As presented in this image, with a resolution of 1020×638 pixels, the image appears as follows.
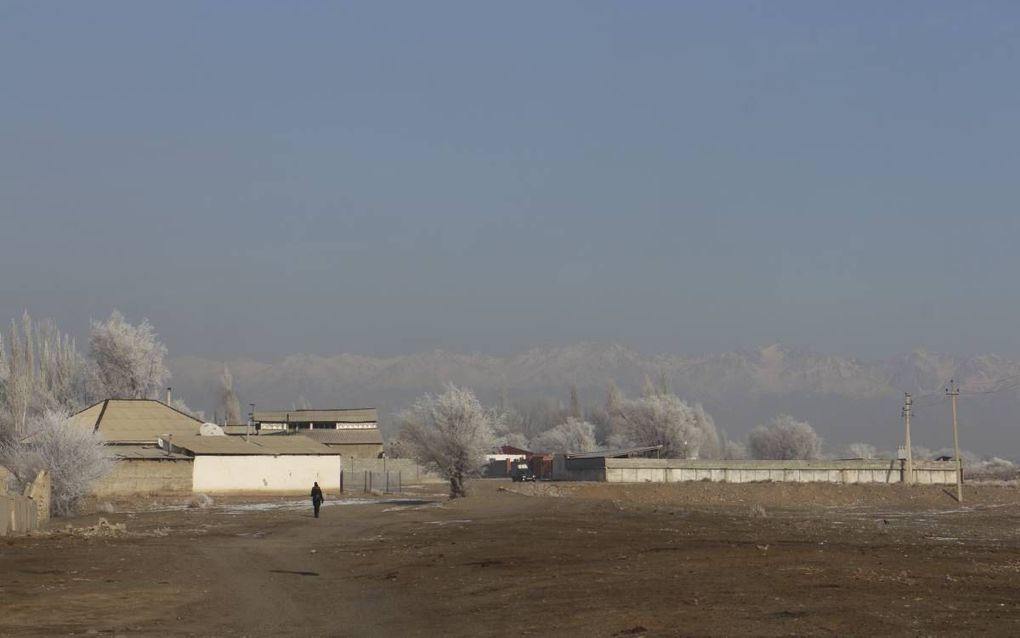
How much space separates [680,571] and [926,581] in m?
4.83

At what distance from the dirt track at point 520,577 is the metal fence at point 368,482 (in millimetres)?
29742

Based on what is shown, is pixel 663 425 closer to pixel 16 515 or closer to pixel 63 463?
pixel 63 463

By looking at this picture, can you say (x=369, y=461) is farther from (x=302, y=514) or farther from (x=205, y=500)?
(x=302, y=514)

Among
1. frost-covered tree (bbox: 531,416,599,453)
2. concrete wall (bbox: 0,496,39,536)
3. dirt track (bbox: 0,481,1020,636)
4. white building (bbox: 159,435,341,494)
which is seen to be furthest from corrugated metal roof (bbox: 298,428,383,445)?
concrete wall (bbox: 0,496,39,536)

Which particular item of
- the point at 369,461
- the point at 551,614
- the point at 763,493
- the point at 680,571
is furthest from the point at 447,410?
the point at 551,614

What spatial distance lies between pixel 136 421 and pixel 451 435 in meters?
29.4

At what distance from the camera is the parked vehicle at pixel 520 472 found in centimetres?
10153

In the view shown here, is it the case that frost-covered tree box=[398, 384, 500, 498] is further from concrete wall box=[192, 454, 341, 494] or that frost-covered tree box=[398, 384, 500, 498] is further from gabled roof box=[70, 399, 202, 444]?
gabled roof box=[70, 399, 202, 444]

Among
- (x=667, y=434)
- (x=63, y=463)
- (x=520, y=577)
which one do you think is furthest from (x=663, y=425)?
(x=520, y=577)

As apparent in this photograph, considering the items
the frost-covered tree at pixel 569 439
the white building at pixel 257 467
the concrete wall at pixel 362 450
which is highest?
the frost-covered tree at pixel 569 439

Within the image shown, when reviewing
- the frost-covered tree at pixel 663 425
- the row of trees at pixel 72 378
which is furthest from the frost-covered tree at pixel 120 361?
the frost-covered tree at pixel 663 425

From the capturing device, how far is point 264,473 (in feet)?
236

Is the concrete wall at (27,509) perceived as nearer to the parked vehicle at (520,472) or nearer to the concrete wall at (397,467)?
the concrete wall at (397,467)

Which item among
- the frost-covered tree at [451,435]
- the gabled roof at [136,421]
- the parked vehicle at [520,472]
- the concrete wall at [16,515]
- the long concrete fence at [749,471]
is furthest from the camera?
the parked vehicle at [520,472]
